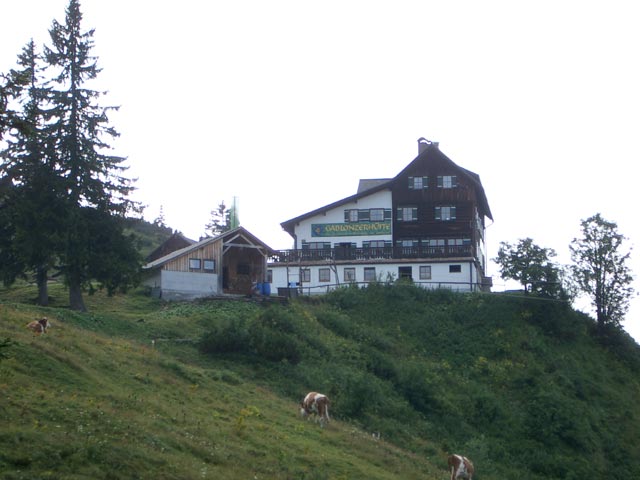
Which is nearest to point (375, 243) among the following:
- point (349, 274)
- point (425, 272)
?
point (349, 274)

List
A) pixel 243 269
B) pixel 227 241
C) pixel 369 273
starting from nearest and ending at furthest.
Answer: pixel 227 241 → pixel 243 269 → pixel 369 273

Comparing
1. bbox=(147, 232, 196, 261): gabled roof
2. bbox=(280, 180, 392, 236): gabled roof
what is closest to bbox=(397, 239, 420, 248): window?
bbox=(280, 180, 392, 236): gabled roof

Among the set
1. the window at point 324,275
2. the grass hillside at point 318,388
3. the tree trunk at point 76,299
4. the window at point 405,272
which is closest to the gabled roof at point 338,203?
the window at point 324,275

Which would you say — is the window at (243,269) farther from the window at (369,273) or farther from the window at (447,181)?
the window at (447,181)

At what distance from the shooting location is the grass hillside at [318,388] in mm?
21328

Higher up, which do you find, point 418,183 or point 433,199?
point 418,183

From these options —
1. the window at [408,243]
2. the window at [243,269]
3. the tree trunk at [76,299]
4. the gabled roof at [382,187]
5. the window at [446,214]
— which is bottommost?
the tree trunk at [76,299]

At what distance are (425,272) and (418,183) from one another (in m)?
8.81

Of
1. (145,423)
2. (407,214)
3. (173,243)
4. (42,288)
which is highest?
(407,214)

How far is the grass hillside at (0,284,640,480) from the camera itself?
70.0 feet

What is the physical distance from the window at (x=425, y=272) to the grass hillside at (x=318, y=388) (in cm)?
590

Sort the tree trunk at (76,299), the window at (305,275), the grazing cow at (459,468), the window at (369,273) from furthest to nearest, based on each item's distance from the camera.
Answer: the window at (305,275)
the window at (369,273)
the tree trunk at (76,299)
the grazing cow at (459,468)

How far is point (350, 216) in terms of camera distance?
73438 mm

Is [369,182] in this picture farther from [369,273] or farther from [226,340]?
[226,340]
